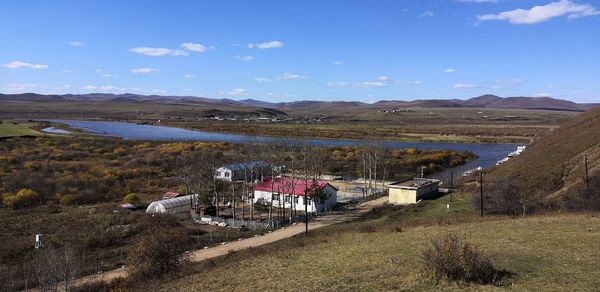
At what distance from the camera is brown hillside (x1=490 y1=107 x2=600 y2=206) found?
119ft

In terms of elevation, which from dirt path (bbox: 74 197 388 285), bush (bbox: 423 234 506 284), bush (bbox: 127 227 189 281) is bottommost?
dirt path (bbox: 74 197 388 285)

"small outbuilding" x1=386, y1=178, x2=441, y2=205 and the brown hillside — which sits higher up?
the brown hillside

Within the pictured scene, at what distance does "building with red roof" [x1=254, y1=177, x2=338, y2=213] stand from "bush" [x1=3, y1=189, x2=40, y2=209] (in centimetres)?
1959

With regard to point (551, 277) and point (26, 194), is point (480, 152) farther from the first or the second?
point (551, 277)

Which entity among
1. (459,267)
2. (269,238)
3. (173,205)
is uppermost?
(459,267)

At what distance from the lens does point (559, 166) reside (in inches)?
1742

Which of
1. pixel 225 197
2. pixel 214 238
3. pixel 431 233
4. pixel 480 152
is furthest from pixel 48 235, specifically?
pixel 480 152

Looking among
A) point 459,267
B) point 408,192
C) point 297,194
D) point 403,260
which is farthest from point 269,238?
point 459,267

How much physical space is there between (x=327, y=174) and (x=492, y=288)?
5327 cm

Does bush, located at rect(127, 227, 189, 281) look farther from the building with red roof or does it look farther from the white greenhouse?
the building with red roof

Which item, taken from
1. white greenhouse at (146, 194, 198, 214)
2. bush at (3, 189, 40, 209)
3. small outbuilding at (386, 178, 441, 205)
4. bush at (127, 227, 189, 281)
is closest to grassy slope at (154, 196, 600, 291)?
bush at (127, 227, 189, 281)

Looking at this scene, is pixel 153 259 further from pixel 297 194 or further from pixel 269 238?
pixel 297 194

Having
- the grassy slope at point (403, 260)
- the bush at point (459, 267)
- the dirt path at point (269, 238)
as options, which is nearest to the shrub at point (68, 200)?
the dirt path at point (269, 238)

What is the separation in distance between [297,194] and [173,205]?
10388 mm
